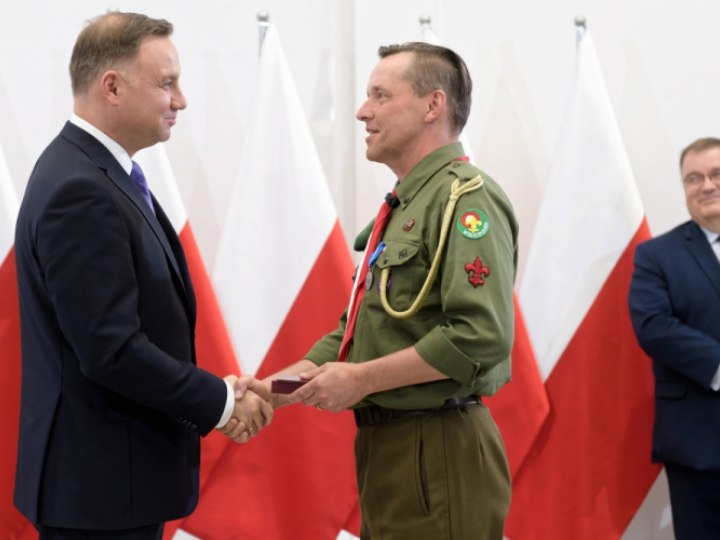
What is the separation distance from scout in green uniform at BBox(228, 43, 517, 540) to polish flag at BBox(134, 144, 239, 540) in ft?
2.64

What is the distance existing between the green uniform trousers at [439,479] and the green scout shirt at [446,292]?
7 centimetres

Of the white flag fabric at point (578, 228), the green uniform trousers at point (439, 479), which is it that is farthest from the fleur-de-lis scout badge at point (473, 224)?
the white flag fabric at point (578, 228)

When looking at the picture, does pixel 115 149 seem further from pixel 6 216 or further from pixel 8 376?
pixel 8 376

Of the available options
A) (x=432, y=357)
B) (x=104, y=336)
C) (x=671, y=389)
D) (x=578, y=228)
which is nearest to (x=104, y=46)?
(x=104, y=336)

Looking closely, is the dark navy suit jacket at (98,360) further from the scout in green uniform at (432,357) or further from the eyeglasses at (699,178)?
the eyeglasses at (699,178)

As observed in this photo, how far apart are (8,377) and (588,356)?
197cm

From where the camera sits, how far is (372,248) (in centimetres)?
179

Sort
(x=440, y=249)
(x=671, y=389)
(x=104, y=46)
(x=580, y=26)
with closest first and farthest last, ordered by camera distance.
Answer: (x=440, y=249) < (x=104, y=46) < (x=671, y=389) < (x=580, y=26)

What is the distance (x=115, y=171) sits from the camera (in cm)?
163

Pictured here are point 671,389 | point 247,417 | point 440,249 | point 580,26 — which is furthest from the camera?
point 580,26

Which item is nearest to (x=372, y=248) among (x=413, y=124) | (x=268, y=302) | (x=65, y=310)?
(x=413, y=124)

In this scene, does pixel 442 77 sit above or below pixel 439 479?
above

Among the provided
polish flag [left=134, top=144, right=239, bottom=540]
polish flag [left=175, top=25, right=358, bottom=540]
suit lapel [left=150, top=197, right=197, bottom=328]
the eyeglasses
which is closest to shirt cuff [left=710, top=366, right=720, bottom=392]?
the eyeglasses

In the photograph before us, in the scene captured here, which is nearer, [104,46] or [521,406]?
[104,46]
